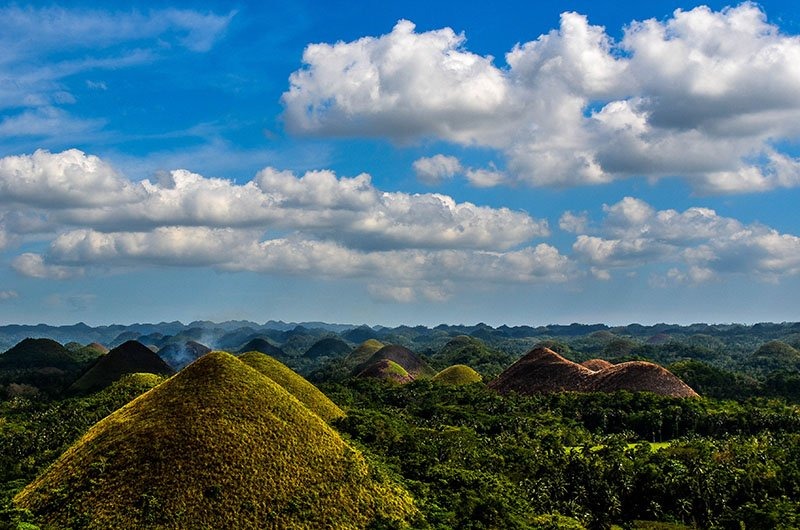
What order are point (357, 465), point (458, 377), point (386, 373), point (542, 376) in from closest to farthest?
point (357, 465), point (542, 376), point (458, 377), point (386, 373)

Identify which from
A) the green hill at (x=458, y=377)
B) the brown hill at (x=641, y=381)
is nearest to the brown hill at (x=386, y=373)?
the green hill at (x=458, y=377)

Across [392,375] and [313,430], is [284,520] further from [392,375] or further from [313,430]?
[392,375]

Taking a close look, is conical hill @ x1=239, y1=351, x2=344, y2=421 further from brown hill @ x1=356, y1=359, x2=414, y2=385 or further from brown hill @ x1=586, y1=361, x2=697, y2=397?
brown hill @ x1=356, y1=359, x2=414, y2=385

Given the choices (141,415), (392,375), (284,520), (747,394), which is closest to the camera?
(284,520)

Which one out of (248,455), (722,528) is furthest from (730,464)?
(248,455)

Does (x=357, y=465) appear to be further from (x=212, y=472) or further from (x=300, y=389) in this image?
(x=300, y=389)

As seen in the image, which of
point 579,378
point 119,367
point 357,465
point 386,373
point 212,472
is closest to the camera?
point 212,472

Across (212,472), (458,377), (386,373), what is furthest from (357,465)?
(386,373)
